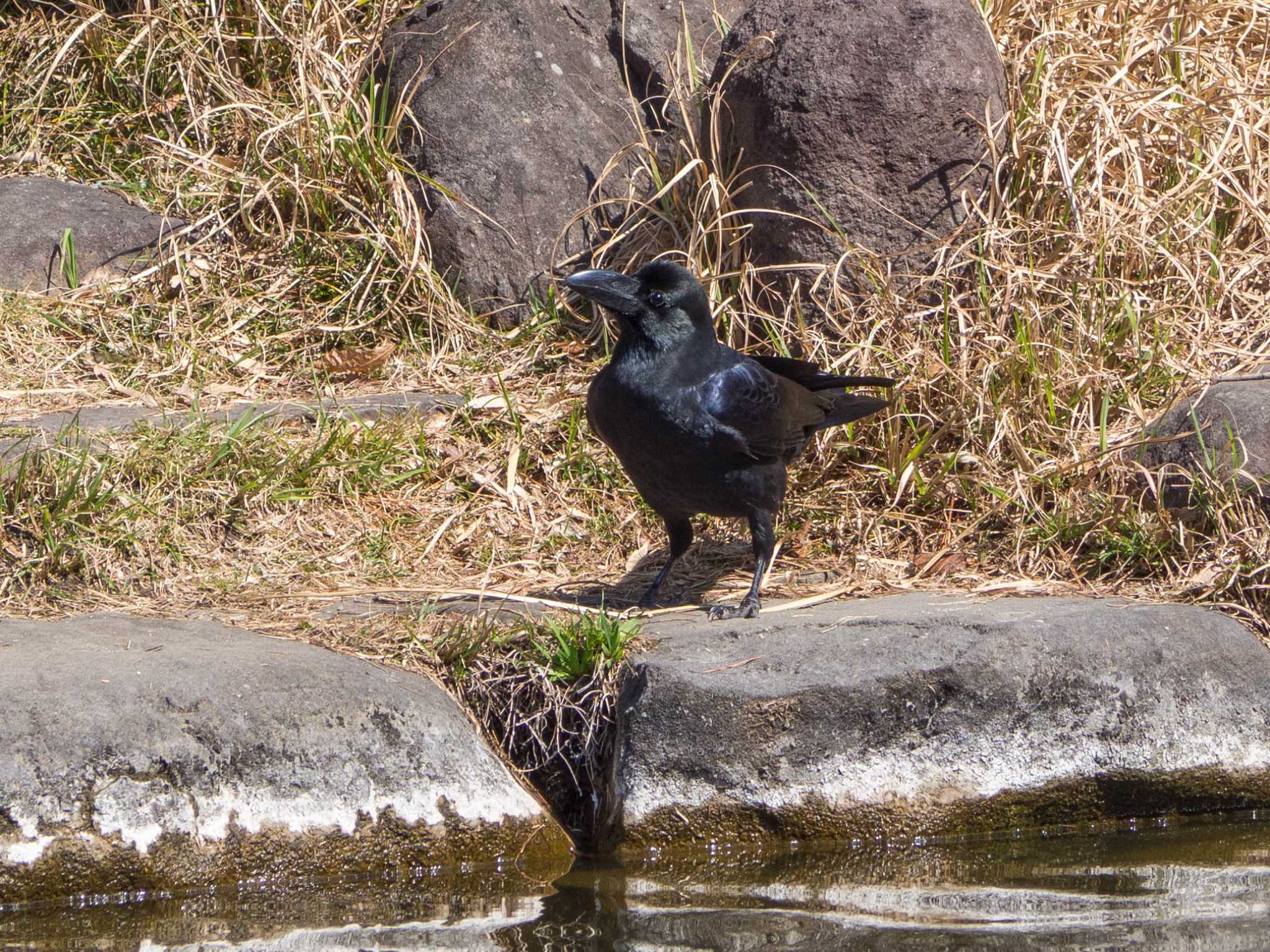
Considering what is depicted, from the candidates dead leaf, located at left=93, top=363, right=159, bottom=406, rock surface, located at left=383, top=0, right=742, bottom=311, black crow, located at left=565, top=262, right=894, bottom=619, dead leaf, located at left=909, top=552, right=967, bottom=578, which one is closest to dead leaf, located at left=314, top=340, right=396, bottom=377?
rock surface, located at left=383, top=0, right=742, bottom=311

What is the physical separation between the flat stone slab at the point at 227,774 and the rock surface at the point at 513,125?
9.32 feet

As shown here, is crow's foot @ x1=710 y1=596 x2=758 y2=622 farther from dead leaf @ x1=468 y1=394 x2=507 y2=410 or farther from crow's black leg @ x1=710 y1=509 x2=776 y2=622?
dead leaf @ x1=468 y1=394 x2=507 y2=410

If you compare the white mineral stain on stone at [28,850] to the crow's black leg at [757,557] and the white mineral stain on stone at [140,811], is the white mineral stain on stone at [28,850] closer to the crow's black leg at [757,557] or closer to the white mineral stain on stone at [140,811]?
the white mineral stain on stone at [140,811]

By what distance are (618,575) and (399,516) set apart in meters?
0.78

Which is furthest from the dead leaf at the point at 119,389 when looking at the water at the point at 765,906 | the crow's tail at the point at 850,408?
the water at the point at 765,906

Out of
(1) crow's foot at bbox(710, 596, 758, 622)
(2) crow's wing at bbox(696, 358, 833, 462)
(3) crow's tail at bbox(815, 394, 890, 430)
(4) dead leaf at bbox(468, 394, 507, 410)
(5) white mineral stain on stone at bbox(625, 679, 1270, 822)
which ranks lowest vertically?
(4) dead leaf at bbox(468, 394, 507, 410)

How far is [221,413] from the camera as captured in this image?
503cm

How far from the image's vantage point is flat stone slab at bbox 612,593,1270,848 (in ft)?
10.4

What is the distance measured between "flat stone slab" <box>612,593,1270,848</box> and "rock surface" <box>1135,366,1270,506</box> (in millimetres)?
782

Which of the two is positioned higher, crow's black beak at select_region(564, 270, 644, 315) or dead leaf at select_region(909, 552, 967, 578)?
crow's black beak at select_region(564, 270, 644, 315)

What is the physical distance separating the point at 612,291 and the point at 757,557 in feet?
2.94

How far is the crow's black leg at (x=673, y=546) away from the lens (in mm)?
4133

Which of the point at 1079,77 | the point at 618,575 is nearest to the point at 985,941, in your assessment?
the point at 618,575

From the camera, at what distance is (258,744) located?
2.90 meters
